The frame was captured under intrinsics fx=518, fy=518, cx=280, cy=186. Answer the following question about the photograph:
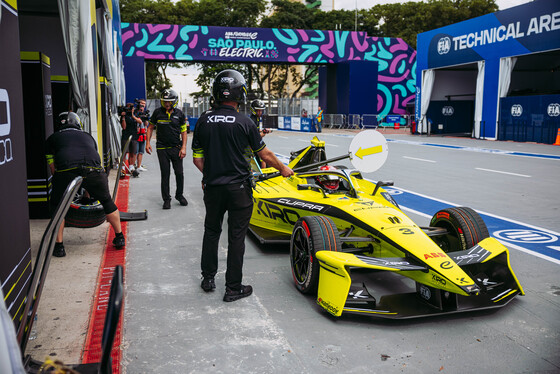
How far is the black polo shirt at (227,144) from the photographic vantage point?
4691 mm

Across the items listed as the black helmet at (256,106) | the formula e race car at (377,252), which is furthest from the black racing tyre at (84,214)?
the black helmet at (256,106)

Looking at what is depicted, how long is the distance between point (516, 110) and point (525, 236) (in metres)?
21.2

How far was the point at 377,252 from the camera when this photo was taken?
4.90m

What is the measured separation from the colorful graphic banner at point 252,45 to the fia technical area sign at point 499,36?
758 cm

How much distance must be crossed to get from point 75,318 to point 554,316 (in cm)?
399

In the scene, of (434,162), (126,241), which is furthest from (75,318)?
(434,162)

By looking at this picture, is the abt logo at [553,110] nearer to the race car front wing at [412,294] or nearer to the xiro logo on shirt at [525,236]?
the xiro logo on shirt at [525,236]

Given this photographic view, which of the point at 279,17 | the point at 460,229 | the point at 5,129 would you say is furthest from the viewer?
the point at 279,17

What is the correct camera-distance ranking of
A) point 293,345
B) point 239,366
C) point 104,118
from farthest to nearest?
point 104,118 → point 293,345 → point 239,366

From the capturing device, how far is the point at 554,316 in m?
4.33

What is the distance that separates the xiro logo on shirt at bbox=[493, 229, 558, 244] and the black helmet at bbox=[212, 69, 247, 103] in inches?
163

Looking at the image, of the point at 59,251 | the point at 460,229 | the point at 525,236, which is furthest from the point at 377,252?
the point at 59,251

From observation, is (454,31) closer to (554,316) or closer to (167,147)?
(167,147)

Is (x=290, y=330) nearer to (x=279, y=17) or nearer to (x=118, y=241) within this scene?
(x=118, y=241)
